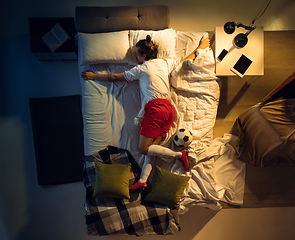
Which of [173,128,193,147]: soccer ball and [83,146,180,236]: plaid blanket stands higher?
[173,128,193,147]: soccer ball

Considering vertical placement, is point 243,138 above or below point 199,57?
below

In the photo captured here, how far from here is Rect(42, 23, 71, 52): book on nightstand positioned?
212cm

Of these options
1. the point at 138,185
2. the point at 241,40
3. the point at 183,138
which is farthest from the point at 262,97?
the point at 138,185

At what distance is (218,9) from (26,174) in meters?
3.53

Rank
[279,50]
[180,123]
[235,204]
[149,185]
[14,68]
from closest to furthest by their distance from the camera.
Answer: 1. [149,185]
2. [180,123]
3. [235,204]
4. [14,68]
5. [279,50]

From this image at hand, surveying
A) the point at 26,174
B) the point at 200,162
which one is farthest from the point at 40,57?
the point at 200,162

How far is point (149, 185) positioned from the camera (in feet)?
6.17

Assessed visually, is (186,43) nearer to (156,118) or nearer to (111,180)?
(156,118)

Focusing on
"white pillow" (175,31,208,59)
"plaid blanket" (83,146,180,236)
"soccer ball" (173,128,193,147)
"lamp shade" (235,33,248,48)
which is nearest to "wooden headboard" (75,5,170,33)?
"white pillow" (175,31,208,59)

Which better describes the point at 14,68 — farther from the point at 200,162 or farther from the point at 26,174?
the point at 200,162

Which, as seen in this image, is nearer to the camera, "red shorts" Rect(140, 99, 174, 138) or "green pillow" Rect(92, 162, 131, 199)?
"green pillow" Rect(92, 162, 131, 199)

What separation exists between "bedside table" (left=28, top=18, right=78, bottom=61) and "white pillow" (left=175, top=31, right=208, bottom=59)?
1.32 m

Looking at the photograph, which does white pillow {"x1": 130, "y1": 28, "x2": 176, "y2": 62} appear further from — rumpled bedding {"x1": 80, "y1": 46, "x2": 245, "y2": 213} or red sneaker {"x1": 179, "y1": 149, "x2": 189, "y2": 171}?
red sneaker {"x1": 179, "y1": 149, "x2": 189, "y2": 171}

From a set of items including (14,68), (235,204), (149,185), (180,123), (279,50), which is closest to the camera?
(149,185)
